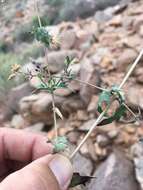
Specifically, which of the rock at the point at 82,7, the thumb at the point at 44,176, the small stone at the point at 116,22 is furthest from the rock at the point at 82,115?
the thumb at the point at 44,176

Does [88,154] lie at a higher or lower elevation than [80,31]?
lower

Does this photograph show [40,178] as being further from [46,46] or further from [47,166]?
[46,46]

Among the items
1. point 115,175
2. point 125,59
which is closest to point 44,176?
point 115,175

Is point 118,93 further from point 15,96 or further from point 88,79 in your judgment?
point 15,96

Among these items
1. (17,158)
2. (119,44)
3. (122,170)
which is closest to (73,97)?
(119,44)

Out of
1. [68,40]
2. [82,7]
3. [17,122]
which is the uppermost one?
[82,7]

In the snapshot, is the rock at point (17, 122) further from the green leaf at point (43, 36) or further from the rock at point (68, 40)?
the green leaf at point (43, 36)
